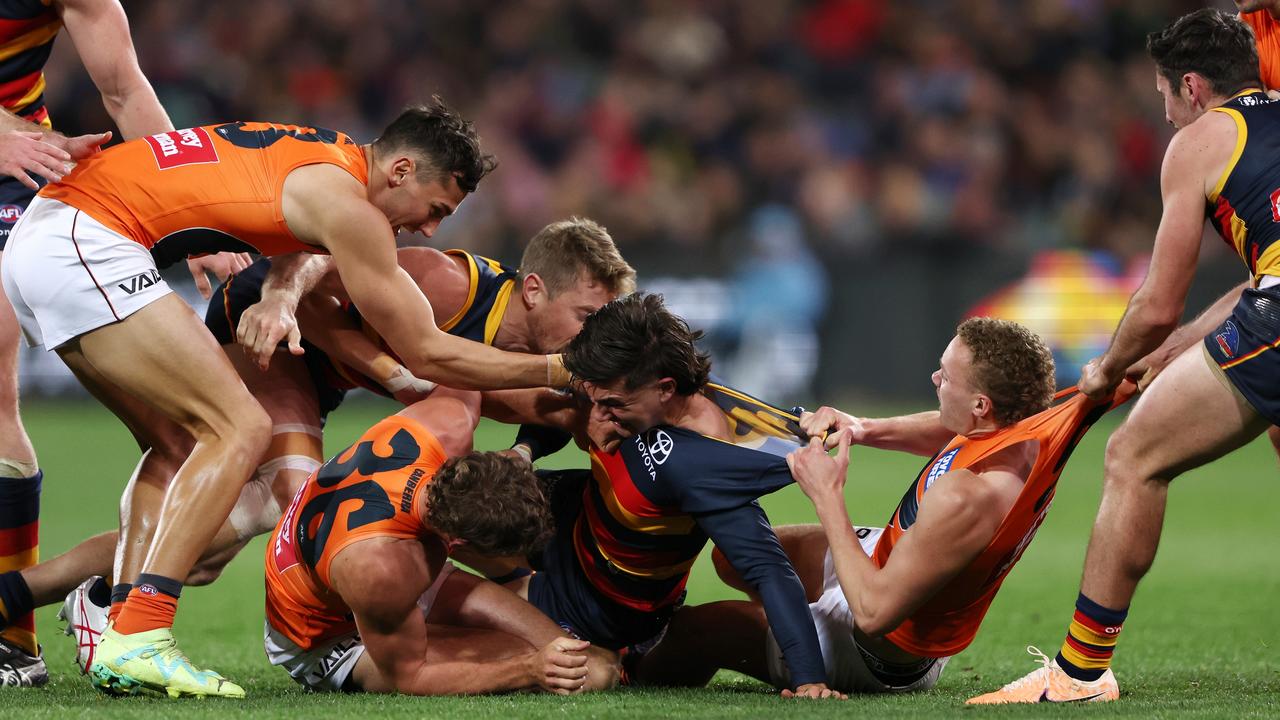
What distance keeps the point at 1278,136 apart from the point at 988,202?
1194cm

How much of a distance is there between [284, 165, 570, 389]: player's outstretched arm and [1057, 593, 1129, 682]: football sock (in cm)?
193

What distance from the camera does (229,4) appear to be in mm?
17375

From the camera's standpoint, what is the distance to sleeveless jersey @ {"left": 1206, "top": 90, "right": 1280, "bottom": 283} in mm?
4629

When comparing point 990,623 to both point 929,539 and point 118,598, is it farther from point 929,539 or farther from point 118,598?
point 118,598

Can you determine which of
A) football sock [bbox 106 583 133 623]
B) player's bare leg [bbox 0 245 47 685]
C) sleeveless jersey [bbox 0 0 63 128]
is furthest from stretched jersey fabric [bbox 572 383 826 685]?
sleeveless jersey [bbox 0 0 63 128]

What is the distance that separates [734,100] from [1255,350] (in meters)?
13.2

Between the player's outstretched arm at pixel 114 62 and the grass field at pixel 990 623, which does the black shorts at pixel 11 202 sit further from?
the grass field at pixel 990 623

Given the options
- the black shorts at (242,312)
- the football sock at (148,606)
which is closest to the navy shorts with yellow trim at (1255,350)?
the football sock at (148,606)

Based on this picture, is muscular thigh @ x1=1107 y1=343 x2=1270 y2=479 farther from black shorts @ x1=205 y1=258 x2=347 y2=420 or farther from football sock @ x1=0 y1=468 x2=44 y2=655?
football sock @ x1=0 y1=468 x2=44 y2=655

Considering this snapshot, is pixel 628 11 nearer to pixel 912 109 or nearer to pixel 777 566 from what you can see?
pixel 912 109

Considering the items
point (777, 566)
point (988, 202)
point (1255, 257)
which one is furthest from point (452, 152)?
point (988, 202)

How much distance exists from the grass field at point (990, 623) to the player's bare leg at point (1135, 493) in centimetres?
17

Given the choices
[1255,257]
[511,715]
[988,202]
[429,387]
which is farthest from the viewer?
[988,202]

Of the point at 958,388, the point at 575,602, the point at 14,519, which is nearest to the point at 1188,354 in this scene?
the point at 958,388
